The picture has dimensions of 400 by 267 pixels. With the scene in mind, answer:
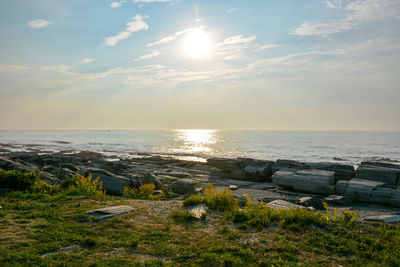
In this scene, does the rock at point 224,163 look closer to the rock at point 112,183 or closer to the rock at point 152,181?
the rock at point 152,181

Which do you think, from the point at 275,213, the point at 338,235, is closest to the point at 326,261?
the point at 338,235

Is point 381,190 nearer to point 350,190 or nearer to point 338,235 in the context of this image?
point 350,190

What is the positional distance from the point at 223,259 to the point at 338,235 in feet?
12.3

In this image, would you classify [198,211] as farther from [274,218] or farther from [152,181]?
[152,181]

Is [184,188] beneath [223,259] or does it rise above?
beneath

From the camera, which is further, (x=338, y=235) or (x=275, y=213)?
(x=275, y=213)

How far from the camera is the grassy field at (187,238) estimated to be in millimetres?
5848

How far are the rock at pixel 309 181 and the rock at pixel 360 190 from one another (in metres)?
1.47

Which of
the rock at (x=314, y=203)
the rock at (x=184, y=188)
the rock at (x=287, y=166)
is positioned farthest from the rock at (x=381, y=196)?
the rock at (x=184, y=188)

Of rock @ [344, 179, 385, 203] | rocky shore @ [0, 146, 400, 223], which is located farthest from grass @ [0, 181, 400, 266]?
rock @ [344, 179, 385, 203]

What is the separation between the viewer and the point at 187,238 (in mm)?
7156

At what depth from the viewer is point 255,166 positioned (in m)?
26.6

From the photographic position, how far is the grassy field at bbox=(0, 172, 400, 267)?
19.2 ft

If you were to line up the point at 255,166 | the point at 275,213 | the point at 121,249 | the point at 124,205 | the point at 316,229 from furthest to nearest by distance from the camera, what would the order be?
the point at 255,166
the point at 124,205
the point at 275,213
the point at 316,229
the point at 121,249
